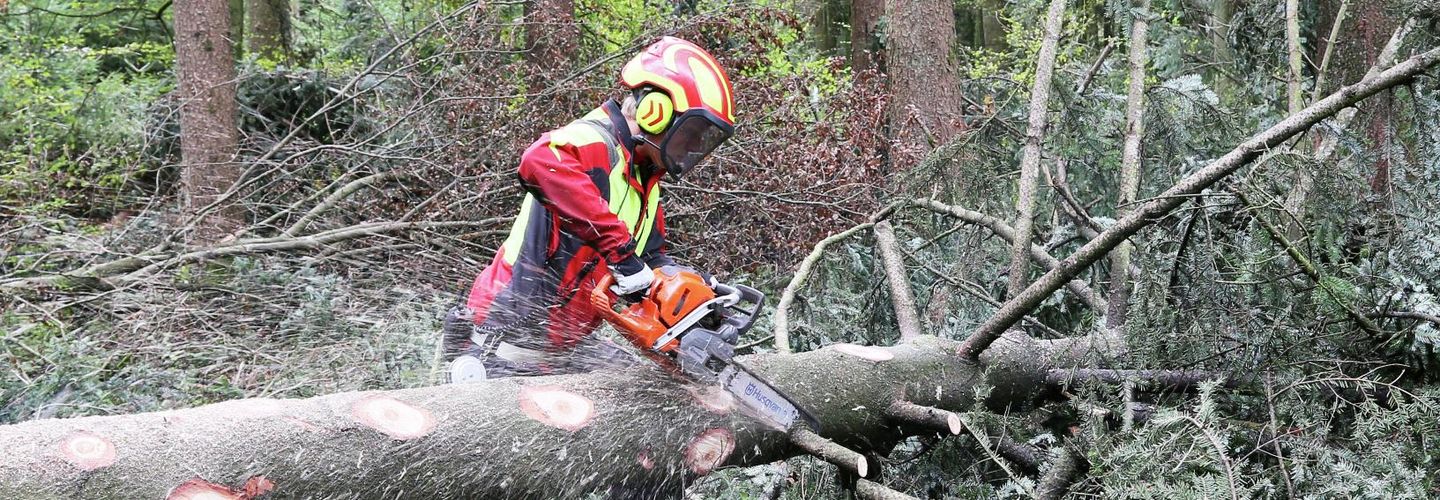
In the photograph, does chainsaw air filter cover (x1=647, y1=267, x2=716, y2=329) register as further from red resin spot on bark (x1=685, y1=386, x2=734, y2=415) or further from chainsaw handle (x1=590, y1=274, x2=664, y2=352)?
red resin spot on bark (x1=685, y1=386, x2=734, y2=415)

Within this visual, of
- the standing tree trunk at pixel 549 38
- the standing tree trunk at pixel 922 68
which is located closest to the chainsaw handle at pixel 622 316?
the standing tree trunk at pixel 549 38

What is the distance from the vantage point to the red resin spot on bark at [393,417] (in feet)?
7.59

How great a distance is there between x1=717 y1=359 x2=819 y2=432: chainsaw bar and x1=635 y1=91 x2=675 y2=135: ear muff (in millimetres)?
870

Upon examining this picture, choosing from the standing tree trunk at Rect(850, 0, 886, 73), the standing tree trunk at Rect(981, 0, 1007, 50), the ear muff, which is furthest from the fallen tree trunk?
the standing tree trunk at Rect(981, 0, 1007, 50)

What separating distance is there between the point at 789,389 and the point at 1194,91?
6.99 feet

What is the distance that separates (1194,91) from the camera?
12.8 ft

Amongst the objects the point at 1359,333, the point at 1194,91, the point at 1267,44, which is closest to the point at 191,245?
the point at 1194,91

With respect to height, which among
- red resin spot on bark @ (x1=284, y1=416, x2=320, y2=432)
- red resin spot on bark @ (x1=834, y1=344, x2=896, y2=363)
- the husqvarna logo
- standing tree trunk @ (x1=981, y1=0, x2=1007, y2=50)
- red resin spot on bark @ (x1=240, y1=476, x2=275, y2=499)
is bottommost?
standing tree trunk @ (x1=981, y1=0, x2=1007, y2=50)

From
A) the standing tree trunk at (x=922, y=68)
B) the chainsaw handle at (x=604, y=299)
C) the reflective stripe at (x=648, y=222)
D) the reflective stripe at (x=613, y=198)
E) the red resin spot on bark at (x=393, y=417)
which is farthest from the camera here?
the standing tree trunk at (x=922, y=68)

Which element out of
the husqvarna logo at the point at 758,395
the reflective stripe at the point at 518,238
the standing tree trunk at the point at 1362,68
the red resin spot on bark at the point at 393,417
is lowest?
the husqvarna logo at the point at 758,395

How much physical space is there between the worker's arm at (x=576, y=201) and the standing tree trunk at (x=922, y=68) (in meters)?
3.89

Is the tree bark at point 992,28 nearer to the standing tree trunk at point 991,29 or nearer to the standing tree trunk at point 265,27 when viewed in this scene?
the standing tree trunk at point 991,29

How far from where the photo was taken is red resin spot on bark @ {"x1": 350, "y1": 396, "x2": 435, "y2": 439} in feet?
7.59

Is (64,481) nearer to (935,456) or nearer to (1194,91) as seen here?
(935,456)
